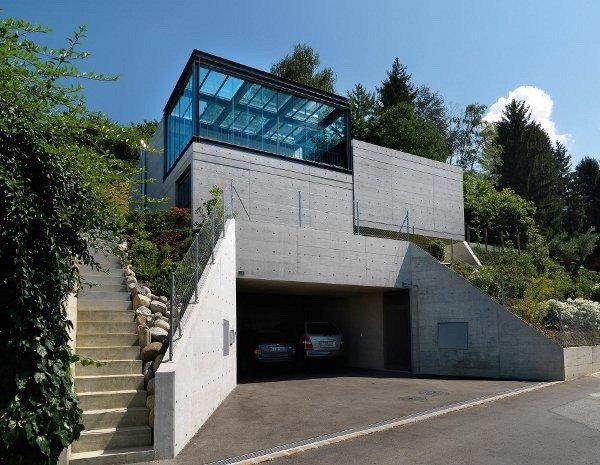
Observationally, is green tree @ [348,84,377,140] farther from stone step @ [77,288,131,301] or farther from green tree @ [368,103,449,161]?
stone step @ [77,288,131,301]

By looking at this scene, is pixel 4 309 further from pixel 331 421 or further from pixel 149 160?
pixel 149 160

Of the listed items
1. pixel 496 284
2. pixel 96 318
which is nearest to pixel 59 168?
pixel 96 318

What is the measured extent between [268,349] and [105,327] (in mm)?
7955

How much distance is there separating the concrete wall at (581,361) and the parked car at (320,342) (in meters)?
6.58

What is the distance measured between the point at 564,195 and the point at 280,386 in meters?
44.6

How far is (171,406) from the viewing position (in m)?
6.34

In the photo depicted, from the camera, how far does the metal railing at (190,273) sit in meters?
7.41

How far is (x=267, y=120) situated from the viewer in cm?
1980

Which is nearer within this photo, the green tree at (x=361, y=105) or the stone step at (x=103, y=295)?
the stone step at (x=103, y=295)

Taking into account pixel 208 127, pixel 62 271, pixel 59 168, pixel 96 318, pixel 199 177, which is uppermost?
pixel 208 127

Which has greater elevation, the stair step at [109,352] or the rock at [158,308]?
the rock at [158,308]

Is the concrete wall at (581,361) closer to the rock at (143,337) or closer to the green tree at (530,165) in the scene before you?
the rock at (143,337)

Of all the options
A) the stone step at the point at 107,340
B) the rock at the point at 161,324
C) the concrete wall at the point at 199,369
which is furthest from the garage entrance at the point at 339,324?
the stone step at the point at 107,340

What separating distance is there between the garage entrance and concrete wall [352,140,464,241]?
4.16 m
